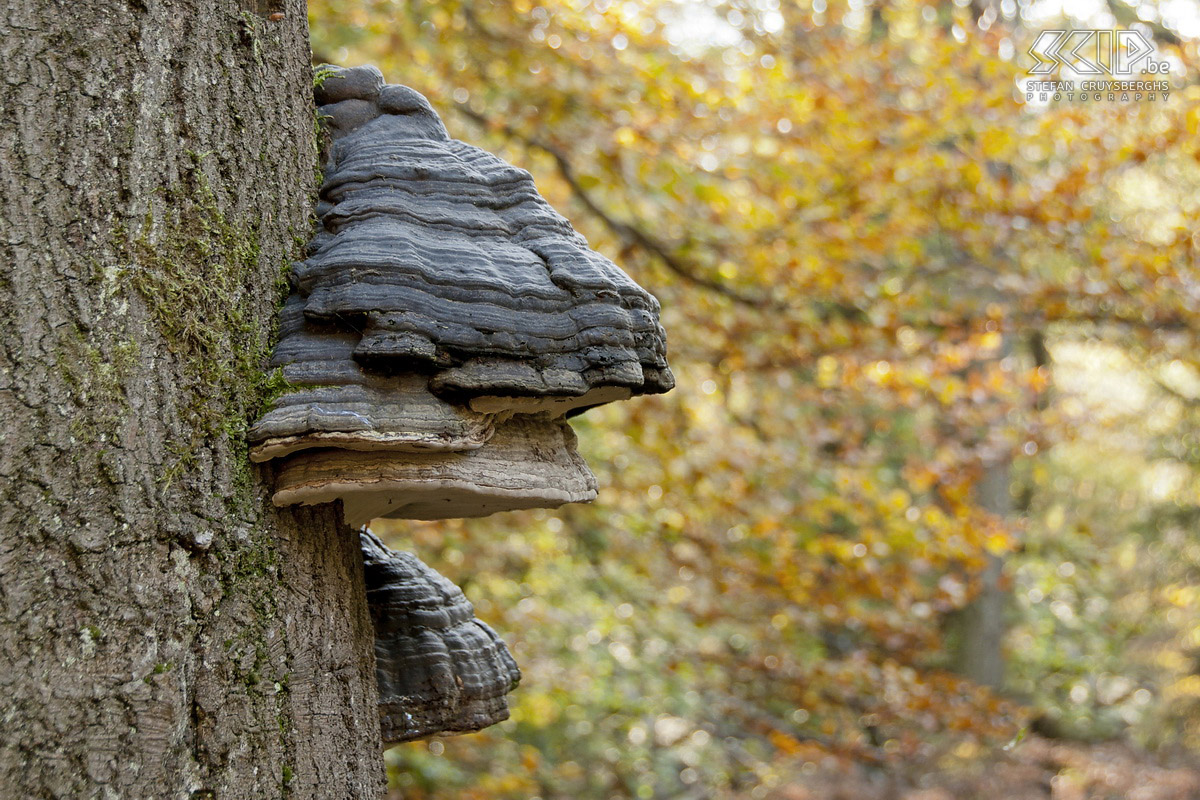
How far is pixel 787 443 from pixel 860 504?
1045mm

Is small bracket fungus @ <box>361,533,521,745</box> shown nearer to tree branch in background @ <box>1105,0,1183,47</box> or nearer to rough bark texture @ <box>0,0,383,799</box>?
rough bark texture @ <box>0,0,383,799</box>

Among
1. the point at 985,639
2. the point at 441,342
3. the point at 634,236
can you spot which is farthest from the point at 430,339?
the point at 985,639

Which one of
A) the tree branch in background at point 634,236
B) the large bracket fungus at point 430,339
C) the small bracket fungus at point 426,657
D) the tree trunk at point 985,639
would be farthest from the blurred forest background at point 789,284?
the tree trunk at point 985,639

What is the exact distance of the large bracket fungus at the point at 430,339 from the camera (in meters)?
1.44

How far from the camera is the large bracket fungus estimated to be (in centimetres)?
144

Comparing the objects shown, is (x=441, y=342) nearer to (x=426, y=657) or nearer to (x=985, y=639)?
(x=426, y=657)

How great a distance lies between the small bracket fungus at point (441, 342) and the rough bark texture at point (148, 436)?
102 millimetres

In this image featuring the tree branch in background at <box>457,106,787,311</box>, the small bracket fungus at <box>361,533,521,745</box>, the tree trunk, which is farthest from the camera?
the tree trunk

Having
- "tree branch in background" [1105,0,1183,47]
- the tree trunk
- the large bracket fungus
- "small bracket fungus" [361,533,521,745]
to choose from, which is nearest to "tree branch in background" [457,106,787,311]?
the large bracket fungus

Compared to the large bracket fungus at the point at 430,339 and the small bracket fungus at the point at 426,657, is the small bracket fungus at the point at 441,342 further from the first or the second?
the small bracket fungus at the point at 426,657

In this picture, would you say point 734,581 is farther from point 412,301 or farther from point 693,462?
point 412,301

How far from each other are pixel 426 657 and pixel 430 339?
2.52 ft

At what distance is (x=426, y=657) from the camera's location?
75.8 inches

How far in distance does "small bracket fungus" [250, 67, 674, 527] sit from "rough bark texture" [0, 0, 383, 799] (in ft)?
0.33
